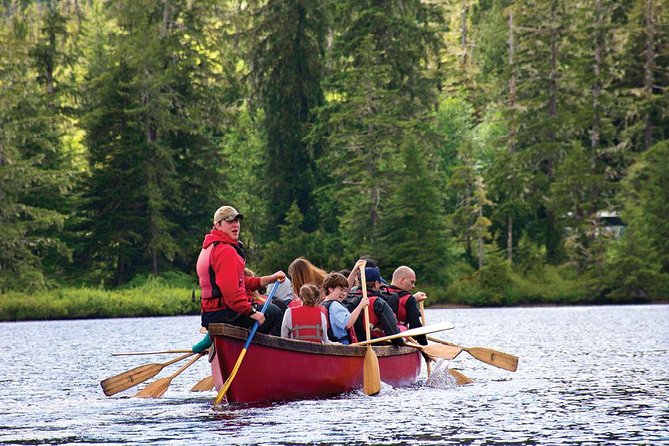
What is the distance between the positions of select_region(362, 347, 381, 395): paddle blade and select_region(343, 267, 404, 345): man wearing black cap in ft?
3.39

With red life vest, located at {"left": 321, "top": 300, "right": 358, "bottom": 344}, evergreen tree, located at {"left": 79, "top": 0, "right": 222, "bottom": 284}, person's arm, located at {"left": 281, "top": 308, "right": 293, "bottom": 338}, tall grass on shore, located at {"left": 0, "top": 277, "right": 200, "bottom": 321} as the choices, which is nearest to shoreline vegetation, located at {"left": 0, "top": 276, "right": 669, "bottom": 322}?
tall grass on shore, located at {"left": 0, "top": 277, "right": 200, "bottom": 321}

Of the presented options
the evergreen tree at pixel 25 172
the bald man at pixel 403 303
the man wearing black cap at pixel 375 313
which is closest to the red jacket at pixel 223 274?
the man wearing black cap at pixel 375 313

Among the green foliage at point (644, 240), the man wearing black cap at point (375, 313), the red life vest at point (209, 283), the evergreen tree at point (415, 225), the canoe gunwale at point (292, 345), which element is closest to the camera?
the canoe gunwale at point (292, 345)

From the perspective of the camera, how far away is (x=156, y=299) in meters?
50.9

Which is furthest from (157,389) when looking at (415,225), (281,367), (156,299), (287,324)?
(415,225)

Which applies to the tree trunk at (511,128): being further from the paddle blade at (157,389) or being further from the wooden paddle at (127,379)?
the wooden paddle at (127,379)

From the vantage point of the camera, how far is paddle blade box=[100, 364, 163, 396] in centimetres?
1667

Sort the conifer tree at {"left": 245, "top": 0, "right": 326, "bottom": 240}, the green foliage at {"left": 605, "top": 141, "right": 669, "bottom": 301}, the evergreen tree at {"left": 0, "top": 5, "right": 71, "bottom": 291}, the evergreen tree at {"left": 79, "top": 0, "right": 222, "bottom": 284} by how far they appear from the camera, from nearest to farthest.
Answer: the evergreen tree at {"left": 0, "top": 5, "right": 71, "bottom": 291} < the green foliage at {"left": 605, "top": 141, "right": 669, "bottom": 301} < the evergreen tree at {"left": 79, "top": 0, "right": 222, "bottom": 284} < the conifer tree at {"left": 245, "top": 0, "right": 326, "bottom": 240}

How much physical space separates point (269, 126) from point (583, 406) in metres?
46.2

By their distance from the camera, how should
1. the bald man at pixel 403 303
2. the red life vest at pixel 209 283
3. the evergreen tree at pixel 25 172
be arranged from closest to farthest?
the red life vest at pixel 209 283 < the bald man at pixel 403 303 < the evergreen tree at pixel 25 172

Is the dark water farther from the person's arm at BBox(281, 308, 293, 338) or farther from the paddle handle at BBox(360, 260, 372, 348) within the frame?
the person's arm at BBox(281, 308, 293, 338)

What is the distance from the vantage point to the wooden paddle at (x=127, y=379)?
16.7 metres

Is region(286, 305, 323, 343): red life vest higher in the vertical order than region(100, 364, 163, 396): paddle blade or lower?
higher

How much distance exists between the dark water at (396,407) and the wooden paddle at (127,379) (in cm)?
24
